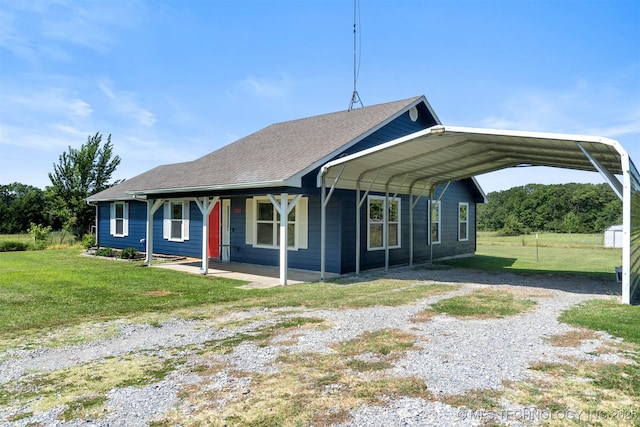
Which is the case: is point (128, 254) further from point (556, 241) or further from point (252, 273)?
point (556, 241)

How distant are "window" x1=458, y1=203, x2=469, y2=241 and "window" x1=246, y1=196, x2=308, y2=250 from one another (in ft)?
27.8

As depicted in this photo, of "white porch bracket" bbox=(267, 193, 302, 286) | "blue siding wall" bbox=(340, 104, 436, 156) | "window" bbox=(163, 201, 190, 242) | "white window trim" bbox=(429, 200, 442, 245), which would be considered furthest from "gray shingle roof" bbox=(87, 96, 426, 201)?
"white window trim" bbox=(429, 200, 442, 245)

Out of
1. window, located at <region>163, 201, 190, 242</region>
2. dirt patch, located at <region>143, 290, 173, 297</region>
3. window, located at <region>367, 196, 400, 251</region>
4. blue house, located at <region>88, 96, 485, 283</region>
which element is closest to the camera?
dirt patch, located at <region>143, 290, 173, 297</region>

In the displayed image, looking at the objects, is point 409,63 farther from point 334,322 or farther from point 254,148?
point 334,322

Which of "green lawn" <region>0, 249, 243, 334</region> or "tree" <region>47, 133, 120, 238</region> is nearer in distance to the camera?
"green lawn" <region>0, 249, 243, 334</region>

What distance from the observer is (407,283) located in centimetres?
977

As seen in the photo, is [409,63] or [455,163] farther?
[409,63]

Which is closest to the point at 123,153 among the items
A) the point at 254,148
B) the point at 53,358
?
the point at 254,148

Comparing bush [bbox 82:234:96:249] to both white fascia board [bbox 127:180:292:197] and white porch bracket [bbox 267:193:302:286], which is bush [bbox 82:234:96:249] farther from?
white porch bracket [bbox 267:193:302:286]

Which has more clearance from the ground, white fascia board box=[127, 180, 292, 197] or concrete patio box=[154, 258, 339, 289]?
white fascia board box=[127, 180, 292, 197]

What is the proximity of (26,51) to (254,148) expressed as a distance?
740cm

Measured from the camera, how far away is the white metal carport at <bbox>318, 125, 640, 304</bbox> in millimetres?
7223

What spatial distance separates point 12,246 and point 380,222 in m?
17.4

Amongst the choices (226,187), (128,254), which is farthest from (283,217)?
(128,254)
